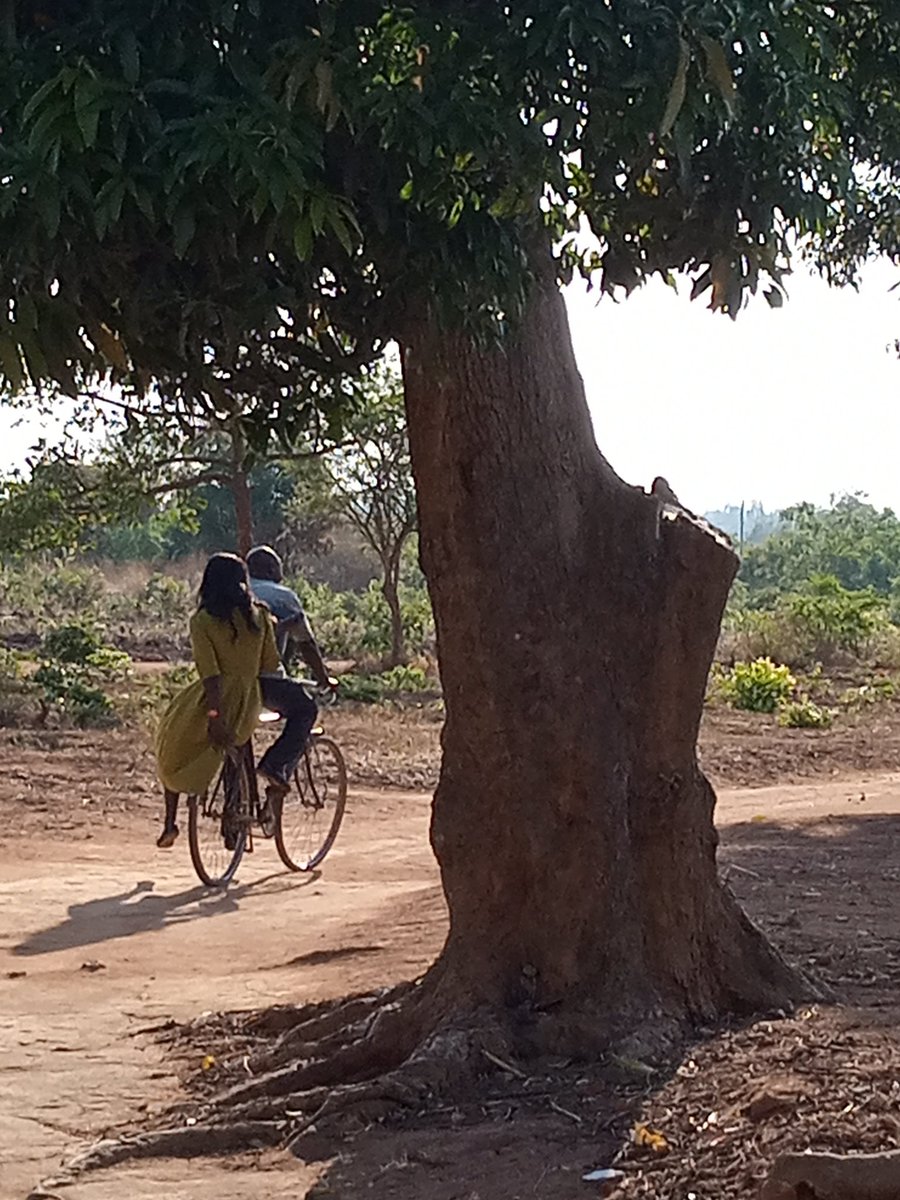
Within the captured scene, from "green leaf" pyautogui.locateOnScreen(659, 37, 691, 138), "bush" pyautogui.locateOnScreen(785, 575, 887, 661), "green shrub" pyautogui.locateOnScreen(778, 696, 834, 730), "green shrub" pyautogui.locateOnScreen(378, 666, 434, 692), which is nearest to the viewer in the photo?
"green leaf" pyautogui.locateOnScreen(659, 37, 691, 138)

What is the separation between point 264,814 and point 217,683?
952mm

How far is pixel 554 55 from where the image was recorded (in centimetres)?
345

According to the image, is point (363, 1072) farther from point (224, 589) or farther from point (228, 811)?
point (228, 811)

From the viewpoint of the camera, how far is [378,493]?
21.7 m

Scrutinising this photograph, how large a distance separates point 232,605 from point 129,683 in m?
10.6

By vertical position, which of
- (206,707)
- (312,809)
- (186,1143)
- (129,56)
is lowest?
(186,1143)

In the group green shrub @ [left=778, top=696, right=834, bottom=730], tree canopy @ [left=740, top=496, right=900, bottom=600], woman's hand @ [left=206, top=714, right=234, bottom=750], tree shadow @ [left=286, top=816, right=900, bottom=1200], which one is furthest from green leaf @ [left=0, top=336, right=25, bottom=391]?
tree canopy @ [left=740, top=496, right=900, bottom=600]

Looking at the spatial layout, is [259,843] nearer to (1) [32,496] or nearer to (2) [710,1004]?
(2) [710,1004]

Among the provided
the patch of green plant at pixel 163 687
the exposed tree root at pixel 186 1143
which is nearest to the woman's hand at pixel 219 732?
the exposed tree root at pixel 186 1143

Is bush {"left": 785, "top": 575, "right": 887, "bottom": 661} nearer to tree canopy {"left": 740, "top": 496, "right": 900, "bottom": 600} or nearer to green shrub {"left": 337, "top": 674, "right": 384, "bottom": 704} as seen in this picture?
green shrub {"left": 337, "top": 674, "right": 384, "bottom": 704}

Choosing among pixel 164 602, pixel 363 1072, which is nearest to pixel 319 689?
pixel 363 1072

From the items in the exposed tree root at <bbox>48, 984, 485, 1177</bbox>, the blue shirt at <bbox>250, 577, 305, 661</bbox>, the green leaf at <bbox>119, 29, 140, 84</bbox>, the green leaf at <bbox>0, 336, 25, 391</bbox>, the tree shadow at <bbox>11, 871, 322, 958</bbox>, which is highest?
the green leaf at <bbox>119, 29, 140, 84</bbox>

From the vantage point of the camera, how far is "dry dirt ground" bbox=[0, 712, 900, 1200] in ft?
13.3

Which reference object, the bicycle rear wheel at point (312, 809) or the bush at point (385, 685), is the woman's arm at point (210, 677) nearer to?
the bicycle rear wheel at point (312, 809)
